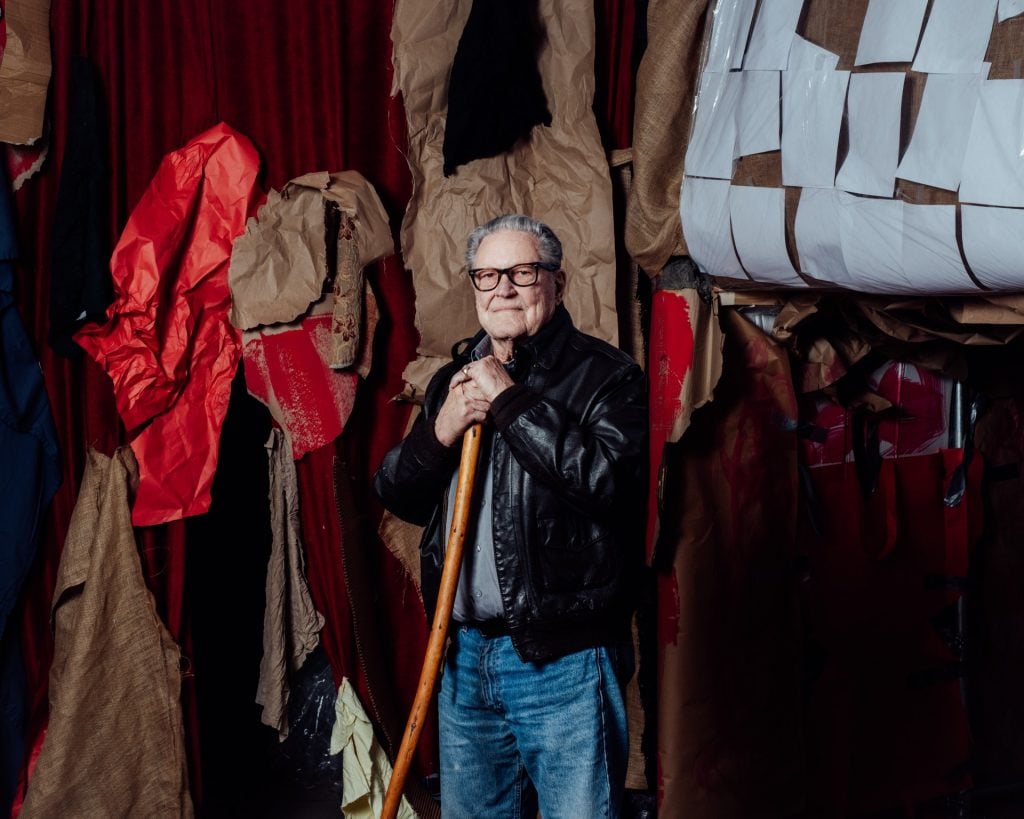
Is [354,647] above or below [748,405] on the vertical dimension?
below

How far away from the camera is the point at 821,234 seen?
1689 millimetres

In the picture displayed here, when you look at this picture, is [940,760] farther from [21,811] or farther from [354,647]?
[21,811]

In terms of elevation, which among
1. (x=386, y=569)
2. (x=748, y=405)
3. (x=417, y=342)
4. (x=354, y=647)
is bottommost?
(x=354, y=647)

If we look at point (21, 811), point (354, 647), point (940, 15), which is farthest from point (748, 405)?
point (21, 811)

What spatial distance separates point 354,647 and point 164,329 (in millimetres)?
885

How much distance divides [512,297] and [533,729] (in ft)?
2.33

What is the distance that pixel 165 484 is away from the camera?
2.45 metres

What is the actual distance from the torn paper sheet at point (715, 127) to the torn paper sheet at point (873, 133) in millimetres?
309

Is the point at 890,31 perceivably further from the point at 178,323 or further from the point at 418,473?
the point at 178,323

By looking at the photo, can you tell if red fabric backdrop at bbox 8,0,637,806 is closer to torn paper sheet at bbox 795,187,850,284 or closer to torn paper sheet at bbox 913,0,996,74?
torn paper sheet at bbox 795,187,850,284

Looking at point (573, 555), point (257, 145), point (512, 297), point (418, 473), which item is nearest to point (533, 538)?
point (573, 555)

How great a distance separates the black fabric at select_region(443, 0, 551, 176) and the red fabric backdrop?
0.18 meters

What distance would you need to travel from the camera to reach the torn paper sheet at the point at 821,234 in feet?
5.44

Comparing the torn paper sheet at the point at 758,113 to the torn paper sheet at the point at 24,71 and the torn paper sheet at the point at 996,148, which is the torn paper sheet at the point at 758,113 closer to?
the torn paper sheet at the point at 996,148
